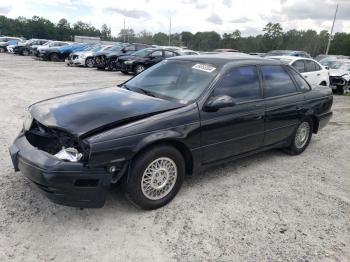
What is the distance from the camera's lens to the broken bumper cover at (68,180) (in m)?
3.12

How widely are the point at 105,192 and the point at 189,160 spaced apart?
3.75 ft

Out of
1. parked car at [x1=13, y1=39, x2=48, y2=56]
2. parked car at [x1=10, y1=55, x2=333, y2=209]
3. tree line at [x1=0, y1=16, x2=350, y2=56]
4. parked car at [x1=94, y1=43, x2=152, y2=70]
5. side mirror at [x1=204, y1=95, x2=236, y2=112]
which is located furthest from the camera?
tree line at [x1=0, y1=16, x2=350, y2=56]

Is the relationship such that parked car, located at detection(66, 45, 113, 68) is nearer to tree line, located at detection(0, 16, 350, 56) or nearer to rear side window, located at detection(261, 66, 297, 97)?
rear side window, located at detection(261, 66, 297, 97)

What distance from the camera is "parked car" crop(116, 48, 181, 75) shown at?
17.5 m

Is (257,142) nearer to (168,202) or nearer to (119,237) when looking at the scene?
(168,202)

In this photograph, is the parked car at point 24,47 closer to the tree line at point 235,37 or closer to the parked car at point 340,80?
the parked car at point 340,80

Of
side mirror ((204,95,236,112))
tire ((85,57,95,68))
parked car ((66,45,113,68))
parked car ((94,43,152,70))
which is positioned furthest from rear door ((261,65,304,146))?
tire ((85,57,95,68))

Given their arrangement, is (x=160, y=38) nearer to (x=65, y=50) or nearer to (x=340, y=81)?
(x=65, y=50)

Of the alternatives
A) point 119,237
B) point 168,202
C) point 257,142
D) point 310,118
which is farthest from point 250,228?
point 310,118

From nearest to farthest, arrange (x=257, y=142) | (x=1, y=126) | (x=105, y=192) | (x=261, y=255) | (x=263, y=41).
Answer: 1. (x=261, y=255)
2. (x=105, y=192)
3. (x=257, y=142)
4. (x=1, y=126)
5. (x=263, y=41)

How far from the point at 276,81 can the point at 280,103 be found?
35cm

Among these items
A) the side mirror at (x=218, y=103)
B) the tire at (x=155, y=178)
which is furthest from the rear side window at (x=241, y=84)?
the tire at (x=155, y=178)

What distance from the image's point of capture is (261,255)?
3080 millimetres

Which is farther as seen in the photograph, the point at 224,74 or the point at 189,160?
the point at 224,74
